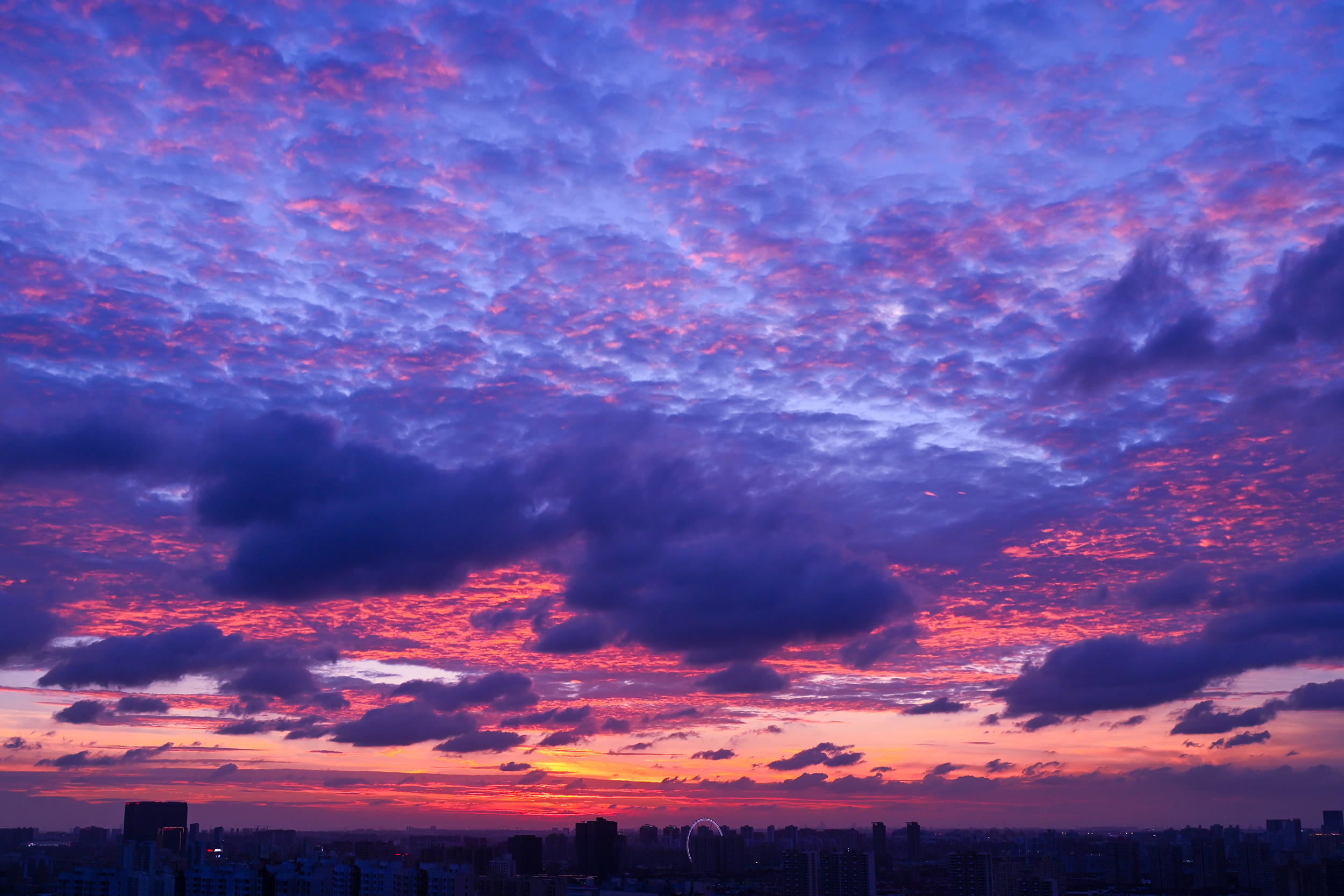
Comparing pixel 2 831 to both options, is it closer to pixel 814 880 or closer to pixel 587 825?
pixel 587 825

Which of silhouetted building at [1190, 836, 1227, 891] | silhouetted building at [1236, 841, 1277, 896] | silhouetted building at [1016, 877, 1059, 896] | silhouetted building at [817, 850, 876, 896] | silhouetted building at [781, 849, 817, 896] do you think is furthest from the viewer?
silhouetted building at [1190, 836, 1227, 891]

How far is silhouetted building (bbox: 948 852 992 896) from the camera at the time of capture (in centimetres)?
12344

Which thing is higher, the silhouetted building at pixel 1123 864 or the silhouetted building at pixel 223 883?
the silhouetted building at pixel 223 883

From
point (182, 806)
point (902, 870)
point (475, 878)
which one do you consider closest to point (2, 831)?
point (182, 806)

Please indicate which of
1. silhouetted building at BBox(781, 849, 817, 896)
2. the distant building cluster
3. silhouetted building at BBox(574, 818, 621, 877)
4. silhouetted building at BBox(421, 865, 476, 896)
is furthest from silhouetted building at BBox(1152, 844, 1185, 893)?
silhouetted building at BBox(421, 865, 476, 896)

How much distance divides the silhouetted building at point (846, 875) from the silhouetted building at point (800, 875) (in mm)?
676

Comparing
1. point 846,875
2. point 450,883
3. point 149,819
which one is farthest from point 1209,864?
point 149,819

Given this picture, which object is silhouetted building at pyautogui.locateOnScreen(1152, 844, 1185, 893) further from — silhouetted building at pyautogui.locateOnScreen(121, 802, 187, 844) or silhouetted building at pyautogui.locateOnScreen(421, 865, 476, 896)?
silhouetted building at pyautogui.locateOnScreen(121, 802, 187, 844)

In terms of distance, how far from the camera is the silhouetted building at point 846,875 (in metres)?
132

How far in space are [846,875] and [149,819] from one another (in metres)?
104

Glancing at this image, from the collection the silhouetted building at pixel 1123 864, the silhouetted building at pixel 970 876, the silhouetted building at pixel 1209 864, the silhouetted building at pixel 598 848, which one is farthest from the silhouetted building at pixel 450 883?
the silhouetted building at pixel 1123 864

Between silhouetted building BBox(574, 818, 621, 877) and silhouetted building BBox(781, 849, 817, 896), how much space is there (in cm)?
6022

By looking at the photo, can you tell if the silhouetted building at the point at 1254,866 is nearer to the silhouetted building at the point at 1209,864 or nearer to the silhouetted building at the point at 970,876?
the silhouetted building at the point at 1209,864

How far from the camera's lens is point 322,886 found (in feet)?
288
